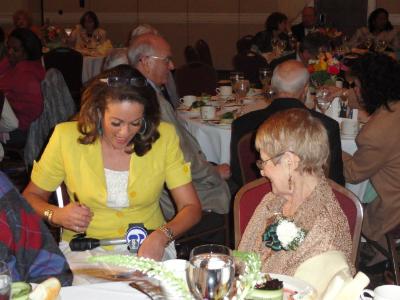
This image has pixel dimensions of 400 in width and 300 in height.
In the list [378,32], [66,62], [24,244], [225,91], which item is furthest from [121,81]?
[378,32]

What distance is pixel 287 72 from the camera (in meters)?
3.78

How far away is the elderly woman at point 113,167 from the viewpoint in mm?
2682

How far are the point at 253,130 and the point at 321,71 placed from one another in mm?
2099

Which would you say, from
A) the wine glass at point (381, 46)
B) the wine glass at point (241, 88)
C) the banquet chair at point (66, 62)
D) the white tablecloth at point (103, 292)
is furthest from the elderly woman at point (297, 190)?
the wine glass at point (381, 46)

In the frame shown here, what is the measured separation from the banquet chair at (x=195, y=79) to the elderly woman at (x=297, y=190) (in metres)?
4.26

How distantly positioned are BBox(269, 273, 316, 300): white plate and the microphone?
2.55ft

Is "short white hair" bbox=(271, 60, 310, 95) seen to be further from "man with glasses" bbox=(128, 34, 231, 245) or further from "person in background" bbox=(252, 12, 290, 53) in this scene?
"person in background" bbox=(252, 12, 290, 53)

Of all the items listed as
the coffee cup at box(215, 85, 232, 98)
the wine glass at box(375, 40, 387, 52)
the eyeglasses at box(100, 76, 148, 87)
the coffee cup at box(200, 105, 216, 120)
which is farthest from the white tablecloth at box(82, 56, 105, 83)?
the eyeglasses at box(100, 76, 148, 87)

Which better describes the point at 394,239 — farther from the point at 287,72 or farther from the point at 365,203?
the point at 287,72

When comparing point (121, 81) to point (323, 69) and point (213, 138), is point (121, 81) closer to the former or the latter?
point (213, 138)

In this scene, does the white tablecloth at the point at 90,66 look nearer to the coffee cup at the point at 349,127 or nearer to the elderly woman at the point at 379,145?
the coffee cup at the point at 349,127

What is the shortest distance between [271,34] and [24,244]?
7925 millimetres

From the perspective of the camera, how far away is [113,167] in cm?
278

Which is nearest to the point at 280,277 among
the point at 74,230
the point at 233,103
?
the point at 74,230
